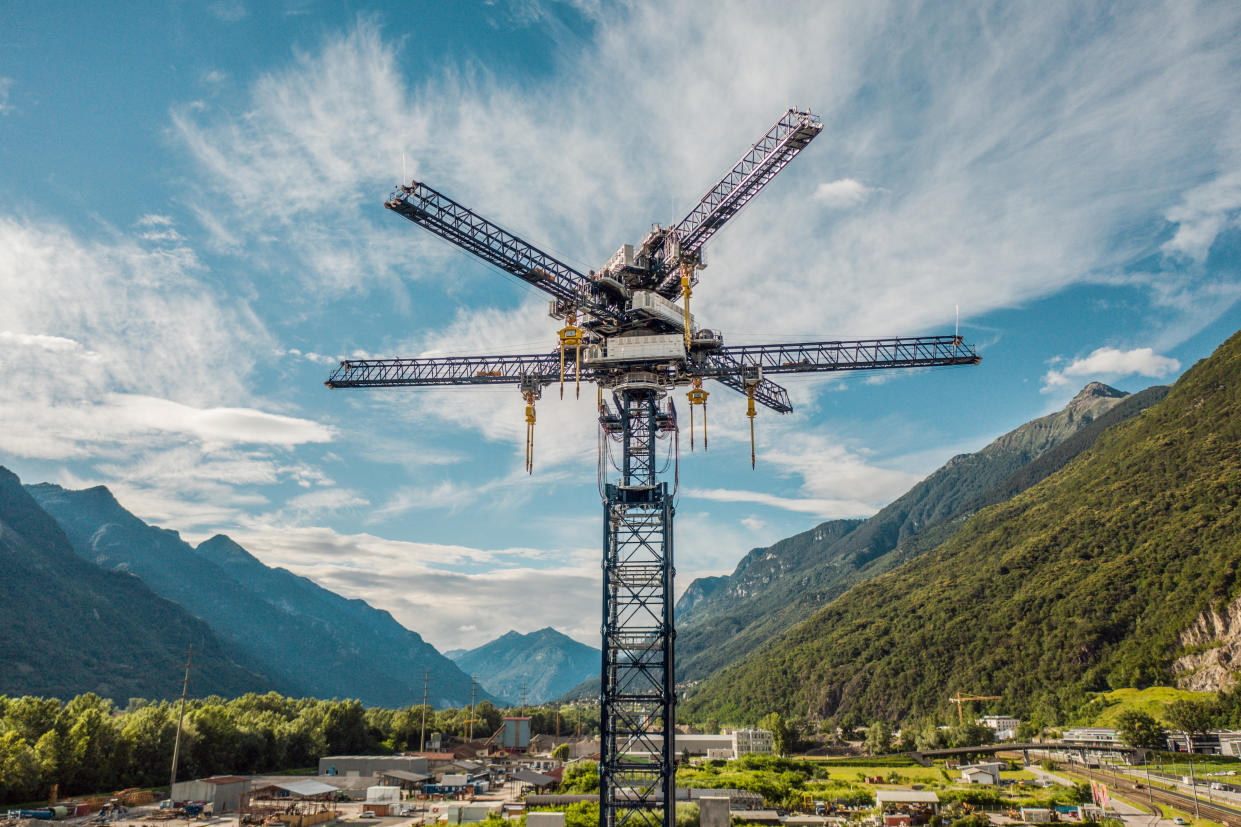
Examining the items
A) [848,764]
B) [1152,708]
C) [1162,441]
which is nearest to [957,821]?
[848,764]

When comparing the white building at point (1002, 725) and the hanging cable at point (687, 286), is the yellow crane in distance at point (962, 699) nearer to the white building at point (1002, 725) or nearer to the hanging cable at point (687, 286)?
the white building at point (1002, 725)

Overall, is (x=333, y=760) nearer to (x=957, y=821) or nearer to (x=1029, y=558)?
(x=957, y=821)

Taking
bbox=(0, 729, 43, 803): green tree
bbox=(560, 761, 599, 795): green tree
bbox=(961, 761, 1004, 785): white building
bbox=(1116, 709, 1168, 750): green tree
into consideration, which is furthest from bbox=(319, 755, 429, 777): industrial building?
bbox=(1116, 709, 1168, 750): green tree

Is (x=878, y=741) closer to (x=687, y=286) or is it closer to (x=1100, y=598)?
(x=1100, y=598)

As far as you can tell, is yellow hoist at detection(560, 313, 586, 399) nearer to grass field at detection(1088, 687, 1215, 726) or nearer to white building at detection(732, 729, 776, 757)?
white building at detection(732, 729, 776, 757)

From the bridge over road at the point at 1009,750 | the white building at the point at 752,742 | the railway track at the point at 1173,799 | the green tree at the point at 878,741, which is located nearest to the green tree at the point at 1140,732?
the bridge over road at the point at 1009,750

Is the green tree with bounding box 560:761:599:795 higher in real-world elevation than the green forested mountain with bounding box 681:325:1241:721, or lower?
lower
